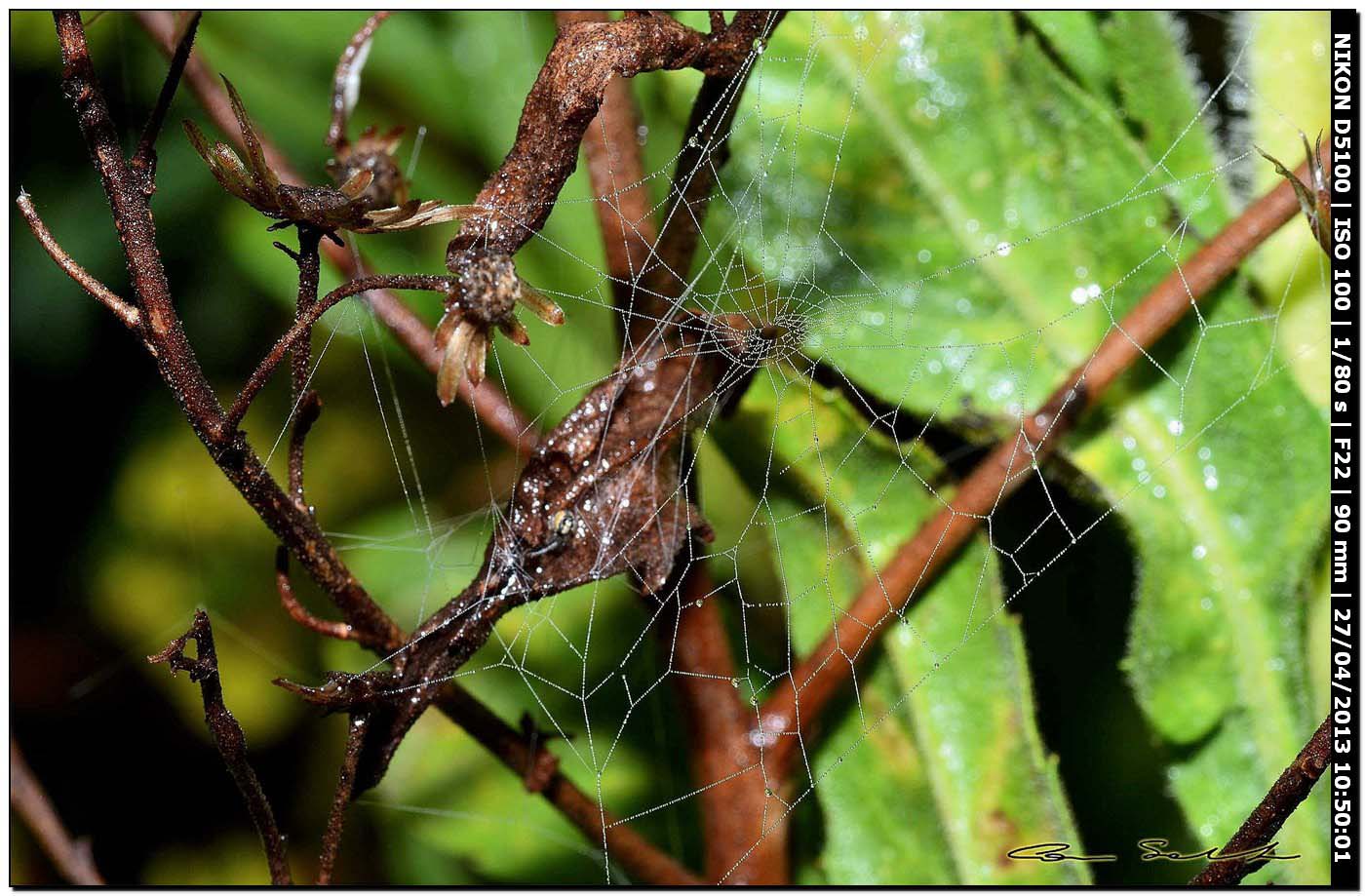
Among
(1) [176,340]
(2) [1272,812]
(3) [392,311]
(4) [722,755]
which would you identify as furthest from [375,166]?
(2) [1272,812]

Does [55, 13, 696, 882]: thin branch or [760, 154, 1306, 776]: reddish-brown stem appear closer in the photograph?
[55, 13, 696, 882]: thin branch

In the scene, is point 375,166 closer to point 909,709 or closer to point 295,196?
point 295,196

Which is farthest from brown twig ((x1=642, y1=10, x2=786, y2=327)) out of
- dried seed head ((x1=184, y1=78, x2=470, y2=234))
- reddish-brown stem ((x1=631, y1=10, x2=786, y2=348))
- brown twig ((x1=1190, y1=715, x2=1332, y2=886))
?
brown twig ((x1=1190, y1=715, x2=1332, y2=886))

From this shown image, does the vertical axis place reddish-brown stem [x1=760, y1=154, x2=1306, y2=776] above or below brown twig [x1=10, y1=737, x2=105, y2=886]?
above

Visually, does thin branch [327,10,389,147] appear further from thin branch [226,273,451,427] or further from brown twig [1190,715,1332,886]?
brown twig [1190,715,1332,886]
